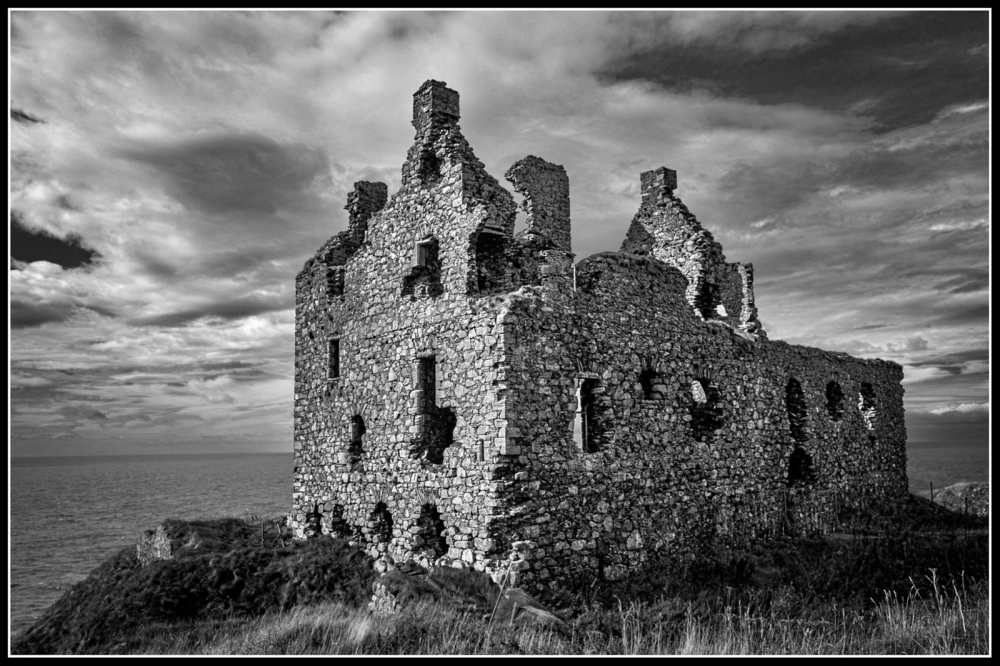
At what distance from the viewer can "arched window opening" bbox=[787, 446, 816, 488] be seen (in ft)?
69.6

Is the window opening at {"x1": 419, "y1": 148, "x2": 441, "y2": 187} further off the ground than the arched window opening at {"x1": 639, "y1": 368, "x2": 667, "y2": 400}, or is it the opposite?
the window opening at {"x1": 419, "y1": 148, "x2": 441, "y2": 187}

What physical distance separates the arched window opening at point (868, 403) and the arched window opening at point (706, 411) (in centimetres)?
1014

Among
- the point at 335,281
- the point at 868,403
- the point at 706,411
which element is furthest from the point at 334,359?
the point at 868,403

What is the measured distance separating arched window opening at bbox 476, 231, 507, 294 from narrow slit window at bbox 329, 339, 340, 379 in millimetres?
5180

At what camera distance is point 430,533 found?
14.7 meters

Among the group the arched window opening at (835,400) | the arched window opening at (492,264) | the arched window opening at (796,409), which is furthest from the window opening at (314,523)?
the arched window opening at (835,400)

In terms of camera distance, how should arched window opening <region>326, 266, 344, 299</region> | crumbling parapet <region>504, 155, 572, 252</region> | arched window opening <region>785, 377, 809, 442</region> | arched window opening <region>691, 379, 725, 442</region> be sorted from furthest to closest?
arched window opening <region>785, 377, 809, 442</region>, crumbling parapet <region>504, 155, 572, 252</region>, arched window opening <region>326, 266, 344, 299</region>, arched window opening <region>691, 379, 725, 442</region>

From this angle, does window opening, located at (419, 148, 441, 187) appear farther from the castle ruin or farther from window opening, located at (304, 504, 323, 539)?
window opening, located at (304, 504, 323, 539)

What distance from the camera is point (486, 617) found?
36.8 feet

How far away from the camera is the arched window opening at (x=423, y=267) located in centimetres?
1623

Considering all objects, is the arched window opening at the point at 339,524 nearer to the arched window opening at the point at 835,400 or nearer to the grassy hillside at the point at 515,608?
the grassy hillside at the point at 515,608

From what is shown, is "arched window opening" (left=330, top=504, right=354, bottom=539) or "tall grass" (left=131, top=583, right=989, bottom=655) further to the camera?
"arched window opening" (left=330, top=504, right=354, bottom=539)

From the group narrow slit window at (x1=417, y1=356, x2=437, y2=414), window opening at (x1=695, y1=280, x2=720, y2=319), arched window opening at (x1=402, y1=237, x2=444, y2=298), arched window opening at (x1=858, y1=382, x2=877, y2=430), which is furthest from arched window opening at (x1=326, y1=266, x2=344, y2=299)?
arched window opening at (x1=858, y1=382, x2=877, y2=430)
